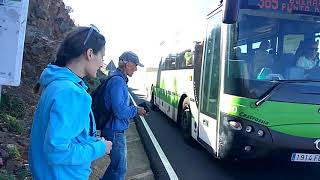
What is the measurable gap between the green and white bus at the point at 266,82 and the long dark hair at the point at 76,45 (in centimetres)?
385

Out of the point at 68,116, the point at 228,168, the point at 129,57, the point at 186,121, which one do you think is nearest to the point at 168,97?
the point at 186,121

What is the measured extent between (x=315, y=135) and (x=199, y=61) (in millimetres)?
3261

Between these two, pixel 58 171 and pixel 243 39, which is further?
pixel 243 39

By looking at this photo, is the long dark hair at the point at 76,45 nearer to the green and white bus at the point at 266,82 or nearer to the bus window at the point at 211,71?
the green and white bus at the point at 266,82

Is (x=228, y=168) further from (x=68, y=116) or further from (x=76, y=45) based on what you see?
(x=68, y=116)

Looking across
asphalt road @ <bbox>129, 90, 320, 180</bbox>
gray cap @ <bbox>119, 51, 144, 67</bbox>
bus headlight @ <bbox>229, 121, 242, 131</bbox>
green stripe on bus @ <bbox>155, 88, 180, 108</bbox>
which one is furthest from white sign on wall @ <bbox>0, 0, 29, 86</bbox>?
green stripe on bus @ <bbox>155, 88, 180, 108</bbox>

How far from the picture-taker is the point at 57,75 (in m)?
2.64

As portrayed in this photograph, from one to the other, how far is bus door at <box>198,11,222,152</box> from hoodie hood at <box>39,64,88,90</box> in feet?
15.5

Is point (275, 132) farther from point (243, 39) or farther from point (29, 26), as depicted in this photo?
point (29, 26)

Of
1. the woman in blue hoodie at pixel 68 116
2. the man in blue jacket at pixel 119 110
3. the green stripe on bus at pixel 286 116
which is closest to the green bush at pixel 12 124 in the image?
the man in blue jacket at pixel 119 110

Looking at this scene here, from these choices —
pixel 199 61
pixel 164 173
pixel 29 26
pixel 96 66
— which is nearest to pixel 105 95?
pixel 96 66

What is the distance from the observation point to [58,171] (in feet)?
8.43

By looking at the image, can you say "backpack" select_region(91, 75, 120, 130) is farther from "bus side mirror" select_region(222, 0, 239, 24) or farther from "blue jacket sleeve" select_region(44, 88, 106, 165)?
"blue jacket sleeve" select_region(44, 88, 106, 165)

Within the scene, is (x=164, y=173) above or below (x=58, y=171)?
below
